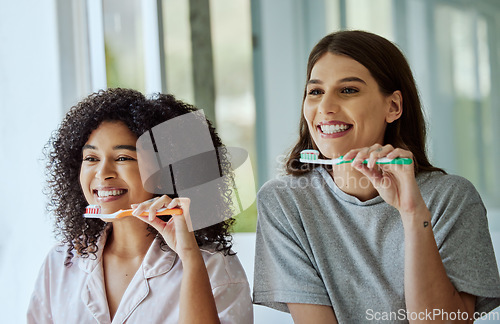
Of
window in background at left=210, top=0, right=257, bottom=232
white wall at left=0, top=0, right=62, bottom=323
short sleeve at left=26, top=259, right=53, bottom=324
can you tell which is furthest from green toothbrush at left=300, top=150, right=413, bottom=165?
window in background at left=210, top=0, right=257, bottom=232

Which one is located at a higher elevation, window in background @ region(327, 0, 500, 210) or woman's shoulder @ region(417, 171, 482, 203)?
window in background @ region(327, 0, 500, 210)

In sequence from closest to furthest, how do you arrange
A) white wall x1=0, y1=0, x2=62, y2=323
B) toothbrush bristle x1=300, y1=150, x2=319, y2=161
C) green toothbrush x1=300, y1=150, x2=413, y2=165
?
green toothbrush x1=300, y1=150, x2=413, y2=165
toothbrush bristle x1=300, y1=150, x2=319, y2=161
white wall x1=0, y1=0, x2=62, y2=323

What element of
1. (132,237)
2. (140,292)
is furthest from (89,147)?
(140,292)

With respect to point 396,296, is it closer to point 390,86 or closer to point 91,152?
point 390,86

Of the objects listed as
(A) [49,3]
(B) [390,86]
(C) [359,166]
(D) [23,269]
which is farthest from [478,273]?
(A) [49,3]

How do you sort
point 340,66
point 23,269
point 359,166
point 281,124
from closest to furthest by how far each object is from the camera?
point 359,166 < point 340,66 < point 23,269 < point 281,124

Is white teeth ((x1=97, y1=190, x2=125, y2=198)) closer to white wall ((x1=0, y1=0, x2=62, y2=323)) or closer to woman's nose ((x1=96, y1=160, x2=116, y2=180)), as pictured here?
woman's nose ((x1=96, y1=160, x2=116, y2=180))

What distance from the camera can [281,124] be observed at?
2600mm

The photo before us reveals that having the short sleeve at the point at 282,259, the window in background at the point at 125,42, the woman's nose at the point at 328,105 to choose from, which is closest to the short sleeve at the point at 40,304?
the short sleeve at the point at 282,259

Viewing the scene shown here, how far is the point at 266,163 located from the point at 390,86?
156 cm

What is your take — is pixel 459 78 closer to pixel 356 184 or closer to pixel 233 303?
pixel 356 184

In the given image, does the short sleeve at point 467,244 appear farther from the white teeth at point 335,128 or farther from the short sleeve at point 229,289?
the short sleeve at point 229,289

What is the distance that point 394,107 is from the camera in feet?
3.75

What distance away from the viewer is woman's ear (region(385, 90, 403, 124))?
113cm
